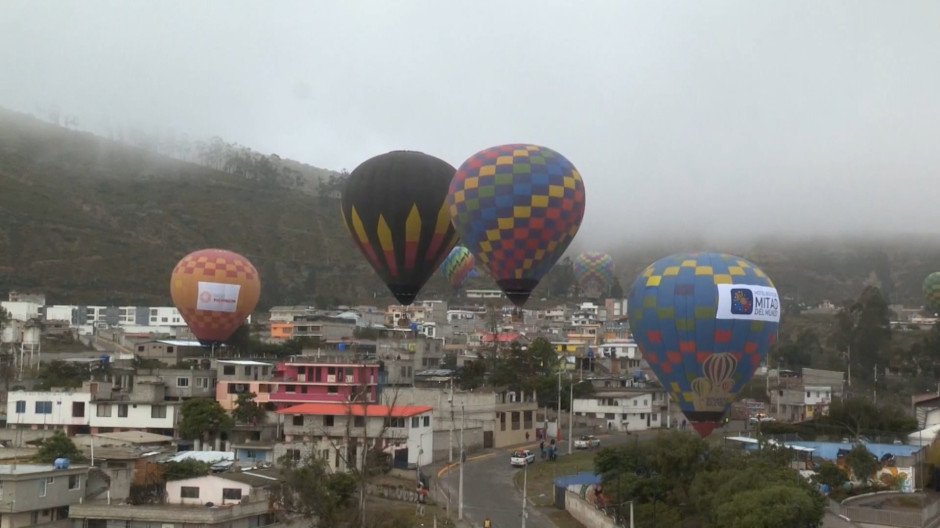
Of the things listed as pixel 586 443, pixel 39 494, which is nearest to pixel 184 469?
pixel 39 494

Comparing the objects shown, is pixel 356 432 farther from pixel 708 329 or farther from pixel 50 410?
pixel 50 410

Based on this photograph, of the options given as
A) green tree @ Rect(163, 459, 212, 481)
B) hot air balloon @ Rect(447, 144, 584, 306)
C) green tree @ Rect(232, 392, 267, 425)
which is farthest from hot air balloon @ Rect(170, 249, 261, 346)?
green tree @ Rect(163, 459, 212, 481)

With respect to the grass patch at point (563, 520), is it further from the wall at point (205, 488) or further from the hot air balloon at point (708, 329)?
the wall at point (205, 488)

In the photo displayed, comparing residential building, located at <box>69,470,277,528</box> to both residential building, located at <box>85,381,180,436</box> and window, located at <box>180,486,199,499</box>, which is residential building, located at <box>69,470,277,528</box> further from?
residential building, located at <box>85,381,180,436</box>

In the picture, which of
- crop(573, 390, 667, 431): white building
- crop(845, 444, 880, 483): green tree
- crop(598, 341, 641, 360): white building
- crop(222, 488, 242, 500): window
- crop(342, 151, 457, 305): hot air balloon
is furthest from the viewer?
crop(598, 341, 641, 360): white building

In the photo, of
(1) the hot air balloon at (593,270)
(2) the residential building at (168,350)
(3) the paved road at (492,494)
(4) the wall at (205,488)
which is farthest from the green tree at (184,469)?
(1) the hot air balloon at (593,270)

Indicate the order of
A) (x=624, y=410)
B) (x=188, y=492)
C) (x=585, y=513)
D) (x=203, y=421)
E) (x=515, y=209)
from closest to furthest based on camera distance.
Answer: (x=188, y=492) < (x=585, y=513) < (x=515, y=209) < (x=203, y=421) < (x=624, y=410)

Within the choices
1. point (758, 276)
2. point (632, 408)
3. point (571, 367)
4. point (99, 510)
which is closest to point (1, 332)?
point (571, 367)
